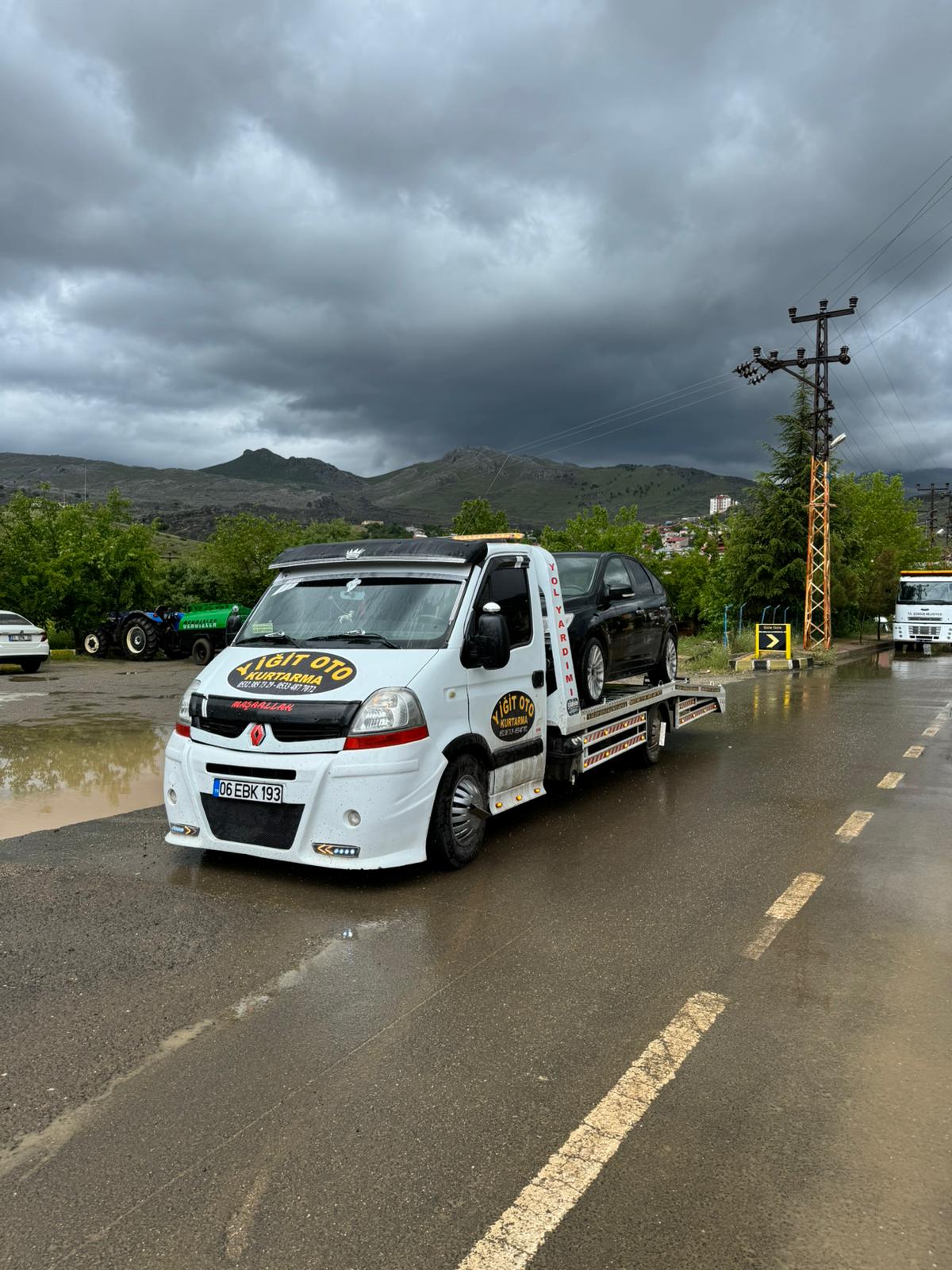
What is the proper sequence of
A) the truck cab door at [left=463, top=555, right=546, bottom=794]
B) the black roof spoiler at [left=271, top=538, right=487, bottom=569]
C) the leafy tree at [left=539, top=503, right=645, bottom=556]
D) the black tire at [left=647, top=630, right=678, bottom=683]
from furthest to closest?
the leafy tree at [left=539, top=503, right=645, bottom=556], the black tire at [left=647, top=630, right=678, bottom=683], the black roof spoiler at [left=271, top=538, right=487, bottom=569], the truck cab door at [left=463, top=555, right=546, bottom=794]

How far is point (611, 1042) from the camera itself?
3600 mm

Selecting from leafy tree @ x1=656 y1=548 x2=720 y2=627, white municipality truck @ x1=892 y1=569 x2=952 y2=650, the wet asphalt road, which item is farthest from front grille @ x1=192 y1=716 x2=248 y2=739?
leafy tree @ x1=656 y1=548 x2=720 y2=627

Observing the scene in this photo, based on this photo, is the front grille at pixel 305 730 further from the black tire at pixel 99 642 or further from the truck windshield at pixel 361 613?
the black tire at pixel 99 642

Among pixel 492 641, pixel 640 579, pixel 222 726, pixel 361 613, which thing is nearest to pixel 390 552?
pixel 361 613

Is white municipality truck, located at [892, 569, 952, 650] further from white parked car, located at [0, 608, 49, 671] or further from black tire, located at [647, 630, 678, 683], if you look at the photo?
white parked car, located at [0, 608, 49, 671]

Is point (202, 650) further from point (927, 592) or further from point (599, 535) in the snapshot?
point (599, 535)

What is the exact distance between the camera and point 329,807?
5199mm

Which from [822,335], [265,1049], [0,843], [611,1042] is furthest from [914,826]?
→ [822,335]

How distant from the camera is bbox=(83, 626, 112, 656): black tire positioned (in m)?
25.9

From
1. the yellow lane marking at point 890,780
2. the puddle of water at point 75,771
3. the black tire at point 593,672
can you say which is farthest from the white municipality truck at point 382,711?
the yellow lane marking at point 890,780

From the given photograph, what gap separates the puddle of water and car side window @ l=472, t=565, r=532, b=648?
3.60 meters

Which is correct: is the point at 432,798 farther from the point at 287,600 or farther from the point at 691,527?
the point at 691,527

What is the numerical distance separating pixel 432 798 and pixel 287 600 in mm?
2063

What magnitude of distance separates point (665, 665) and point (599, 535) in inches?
1895
